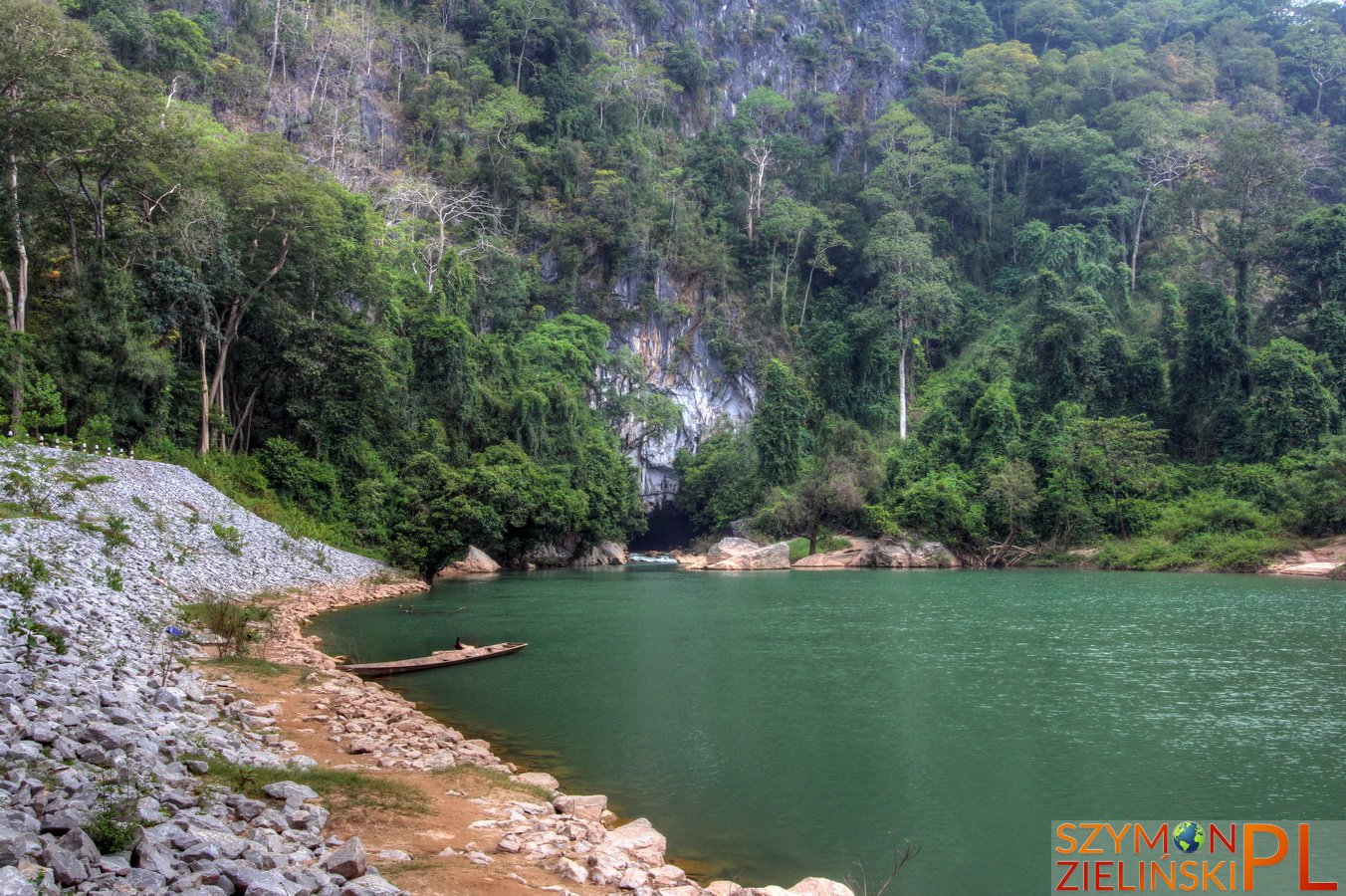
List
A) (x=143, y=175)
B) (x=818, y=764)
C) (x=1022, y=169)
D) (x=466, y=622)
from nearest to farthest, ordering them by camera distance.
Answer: (x=818, y=764), (x=466, y=622), (x=143, y=175), (x=1022, y=169)

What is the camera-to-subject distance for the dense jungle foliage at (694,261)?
75.0 feet

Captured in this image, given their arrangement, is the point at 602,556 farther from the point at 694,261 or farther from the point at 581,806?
the point at 581,806

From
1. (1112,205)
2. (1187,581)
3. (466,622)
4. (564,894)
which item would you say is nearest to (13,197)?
(466,622)

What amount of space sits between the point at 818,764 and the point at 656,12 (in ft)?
196

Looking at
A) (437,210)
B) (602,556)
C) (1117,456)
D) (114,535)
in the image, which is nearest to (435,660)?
(114,535)

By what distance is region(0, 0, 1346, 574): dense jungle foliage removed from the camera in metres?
22.9

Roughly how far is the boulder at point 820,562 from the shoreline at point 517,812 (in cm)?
2702

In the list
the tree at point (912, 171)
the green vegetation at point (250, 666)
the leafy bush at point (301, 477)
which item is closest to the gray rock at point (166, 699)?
the green vegetation at point (250, 666)

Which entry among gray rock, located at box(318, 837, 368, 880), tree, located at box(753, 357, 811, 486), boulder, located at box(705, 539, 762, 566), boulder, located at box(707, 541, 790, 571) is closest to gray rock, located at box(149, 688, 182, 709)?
gray rock, located at box(318, 837, 368, 880)

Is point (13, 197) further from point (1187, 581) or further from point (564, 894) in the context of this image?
point (1187, 581)

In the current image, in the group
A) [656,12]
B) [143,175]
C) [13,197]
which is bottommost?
[13,197]

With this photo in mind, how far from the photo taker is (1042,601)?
22.1m

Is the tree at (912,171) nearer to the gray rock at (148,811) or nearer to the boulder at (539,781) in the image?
the boulder at (539,781)

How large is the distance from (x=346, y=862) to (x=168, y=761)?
6.64 feet
